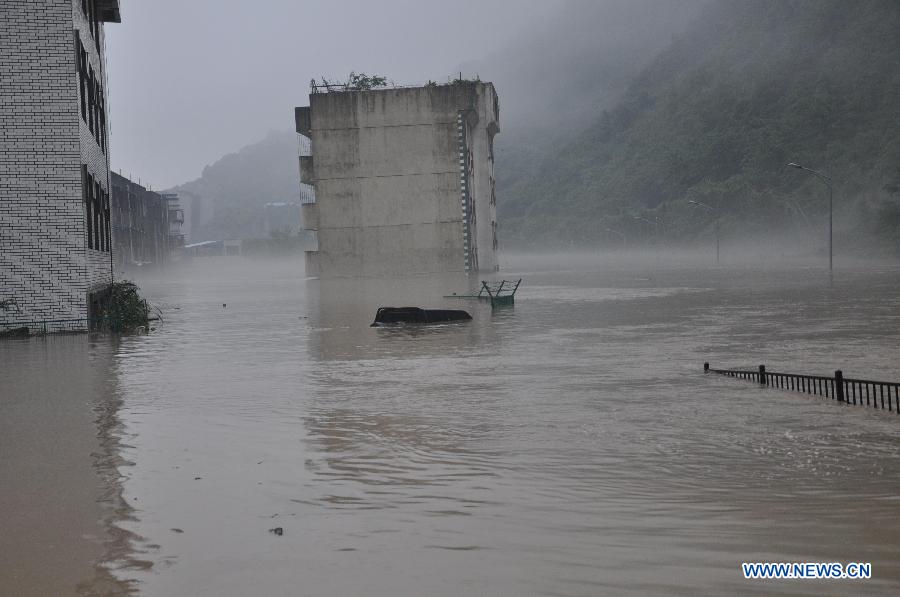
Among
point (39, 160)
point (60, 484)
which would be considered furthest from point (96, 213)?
point (60, 484)

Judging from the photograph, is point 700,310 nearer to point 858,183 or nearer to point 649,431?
point 649,431

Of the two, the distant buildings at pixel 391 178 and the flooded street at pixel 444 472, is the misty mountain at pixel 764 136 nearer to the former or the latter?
the distant buildings at pixel 391 178

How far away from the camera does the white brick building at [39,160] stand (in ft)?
90.3

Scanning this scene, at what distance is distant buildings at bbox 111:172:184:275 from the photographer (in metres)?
110

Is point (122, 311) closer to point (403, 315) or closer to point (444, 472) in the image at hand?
point (403, 315)

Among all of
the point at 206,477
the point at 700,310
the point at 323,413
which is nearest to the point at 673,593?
the point at 206,477

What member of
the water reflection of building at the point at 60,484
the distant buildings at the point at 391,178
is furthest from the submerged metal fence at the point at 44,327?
the distant buildings at the point at 391,178

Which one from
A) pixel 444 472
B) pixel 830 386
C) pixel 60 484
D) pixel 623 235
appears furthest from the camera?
pixel 623 235

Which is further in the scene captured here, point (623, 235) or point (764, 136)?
point (623, 235)

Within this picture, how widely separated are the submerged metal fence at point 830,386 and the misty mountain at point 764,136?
10070 centimetres

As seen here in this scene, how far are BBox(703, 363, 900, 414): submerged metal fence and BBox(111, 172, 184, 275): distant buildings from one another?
79.7 m

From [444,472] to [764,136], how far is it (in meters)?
153

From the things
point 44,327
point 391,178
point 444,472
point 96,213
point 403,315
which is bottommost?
point 444,472

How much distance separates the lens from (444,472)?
10812mm
